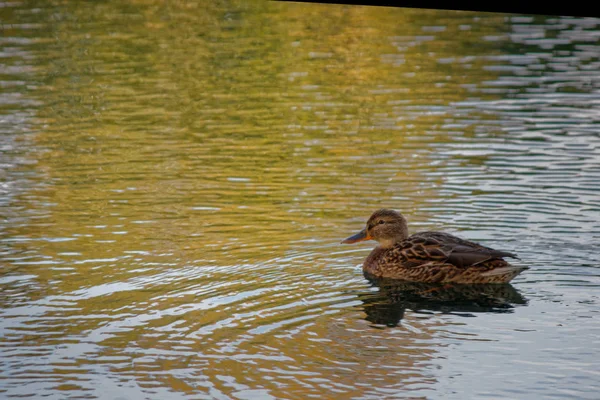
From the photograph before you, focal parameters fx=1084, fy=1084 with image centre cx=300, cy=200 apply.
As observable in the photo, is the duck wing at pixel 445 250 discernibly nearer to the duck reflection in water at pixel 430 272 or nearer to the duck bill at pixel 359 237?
the duck reflection in water at pixel 430 272

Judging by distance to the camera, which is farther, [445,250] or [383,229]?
[383,229]

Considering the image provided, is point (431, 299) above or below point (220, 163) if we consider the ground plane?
below

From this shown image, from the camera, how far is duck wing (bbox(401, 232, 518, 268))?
9234mm

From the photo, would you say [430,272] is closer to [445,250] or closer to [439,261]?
[439,261]

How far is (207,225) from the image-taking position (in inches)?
427

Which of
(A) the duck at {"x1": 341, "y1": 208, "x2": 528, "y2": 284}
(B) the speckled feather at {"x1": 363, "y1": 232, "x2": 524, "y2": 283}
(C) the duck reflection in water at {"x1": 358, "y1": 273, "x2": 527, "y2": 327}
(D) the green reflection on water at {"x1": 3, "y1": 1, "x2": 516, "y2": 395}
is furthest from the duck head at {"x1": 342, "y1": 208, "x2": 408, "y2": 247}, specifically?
(C) the duck reflection in water at {"x1": 358, "y1": 273, "x2": 527, "y2": 327}

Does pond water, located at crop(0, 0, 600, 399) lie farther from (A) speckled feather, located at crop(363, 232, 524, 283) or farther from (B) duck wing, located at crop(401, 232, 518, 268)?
(B) duck wing, located at crop(401, 232, 518, 268)

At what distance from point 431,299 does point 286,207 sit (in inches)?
115

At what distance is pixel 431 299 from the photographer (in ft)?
29.3

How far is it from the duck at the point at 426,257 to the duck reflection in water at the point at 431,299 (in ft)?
0.24

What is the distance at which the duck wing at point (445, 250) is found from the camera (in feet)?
30.3

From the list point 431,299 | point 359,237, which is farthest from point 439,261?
point 359,237

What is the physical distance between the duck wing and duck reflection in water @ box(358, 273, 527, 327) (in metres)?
0.22

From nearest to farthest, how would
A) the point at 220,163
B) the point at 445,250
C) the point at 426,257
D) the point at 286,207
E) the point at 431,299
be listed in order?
the point at 431,299
the point at 445,250
the point at 426,257
the point at 286,207
the point at 220,163
